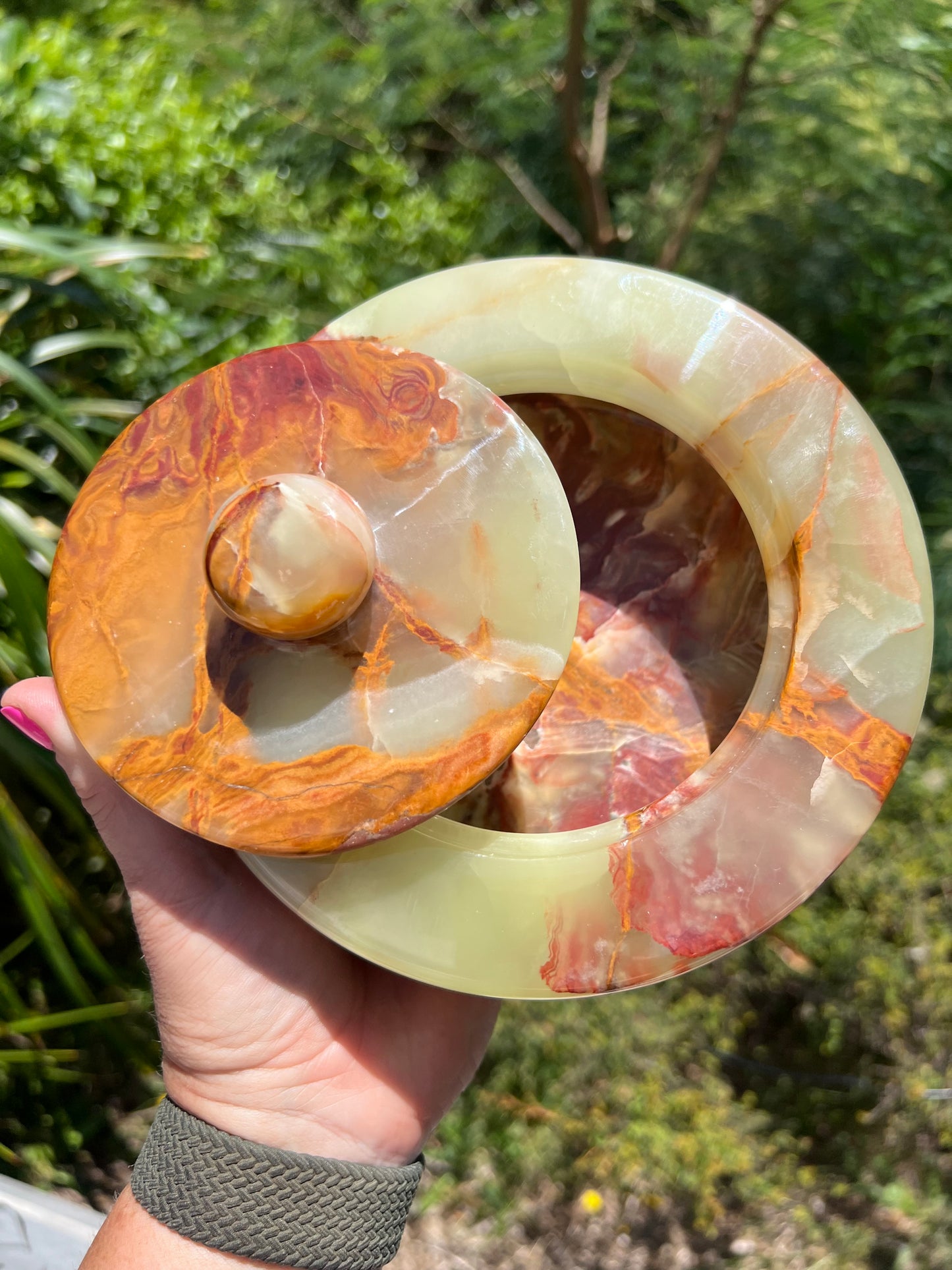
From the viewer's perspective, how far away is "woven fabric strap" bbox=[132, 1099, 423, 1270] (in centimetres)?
72

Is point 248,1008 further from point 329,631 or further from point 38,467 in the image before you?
point 38,467

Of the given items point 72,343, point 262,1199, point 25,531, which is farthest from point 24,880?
point 72,343

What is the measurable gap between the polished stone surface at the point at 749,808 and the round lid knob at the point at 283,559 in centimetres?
17

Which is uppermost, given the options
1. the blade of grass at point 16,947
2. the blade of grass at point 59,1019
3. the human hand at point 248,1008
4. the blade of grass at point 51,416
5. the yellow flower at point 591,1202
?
the blade of grass at point 51,416

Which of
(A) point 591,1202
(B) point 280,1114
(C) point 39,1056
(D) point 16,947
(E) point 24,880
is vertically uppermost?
(B) point 280,1114

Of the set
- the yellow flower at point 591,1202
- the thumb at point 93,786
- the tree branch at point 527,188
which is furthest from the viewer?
the tree branch at point 527,188

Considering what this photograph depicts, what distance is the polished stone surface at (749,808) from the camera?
61 centimetres

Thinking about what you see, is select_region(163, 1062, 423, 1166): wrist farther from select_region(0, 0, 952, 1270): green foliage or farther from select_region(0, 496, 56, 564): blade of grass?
select_region(0, 496, 56, 564): blade of grass

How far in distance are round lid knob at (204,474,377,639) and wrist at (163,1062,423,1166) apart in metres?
0.44

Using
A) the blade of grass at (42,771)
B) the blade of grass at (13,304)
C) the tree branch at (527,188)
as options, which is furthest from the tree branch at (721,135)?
the blade of grass at (42,771)

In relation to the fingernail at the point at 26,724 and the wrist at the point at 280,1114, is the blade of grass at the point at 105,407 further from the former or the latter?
the wrist at the point at 280,1114

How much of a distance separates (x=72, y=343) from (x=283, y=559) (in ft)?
3.01

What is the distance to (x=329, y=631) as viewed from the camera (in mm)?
574

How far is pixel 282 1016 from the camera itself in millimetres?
786
